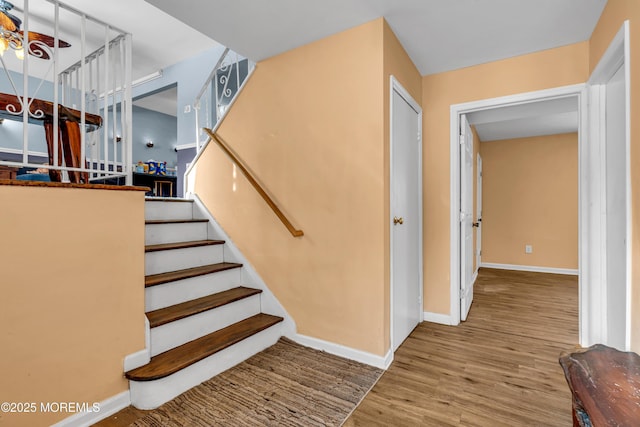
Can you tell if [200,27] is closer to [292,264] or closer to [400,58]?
[400,58]

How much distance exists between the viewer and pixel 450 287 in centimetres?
283

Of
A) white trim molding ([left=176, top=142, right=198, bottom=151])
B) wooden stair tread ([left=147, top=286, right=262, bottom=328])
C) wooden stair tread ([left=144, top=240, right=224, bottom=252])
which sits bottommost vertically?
wooden stair tread ([left=147, top=286, right=262, bottom=328])

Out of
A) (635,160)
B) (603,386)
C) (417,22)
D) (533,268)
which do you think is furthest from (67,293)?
(533,268)

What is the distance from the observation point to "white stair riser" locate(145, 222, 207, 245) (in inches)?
97.1

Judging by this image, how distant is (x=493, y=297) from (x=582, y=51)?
2.62m

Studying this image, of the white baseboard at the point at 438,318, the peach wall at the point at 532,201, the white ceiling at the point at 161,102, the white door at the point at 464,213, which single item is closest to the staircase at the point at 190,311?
the white baseboard at the point at 438,318

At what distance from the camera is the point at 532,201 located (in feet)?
17.0

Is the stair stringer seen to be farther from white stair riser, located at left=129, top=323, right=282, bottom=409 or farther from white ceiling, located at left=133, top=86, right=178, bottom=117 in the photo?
white ceiling, located at left=133, top=86, right=178, bottom=117

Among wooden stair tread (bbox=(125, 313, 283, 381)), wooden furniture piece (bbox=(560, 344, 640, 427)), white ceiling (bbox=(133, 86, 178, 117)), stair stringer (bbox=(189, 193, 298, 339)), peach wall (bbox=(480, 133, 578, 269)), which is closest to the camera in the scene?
wooden furniture piece (bbox=(560, 344, 640, 427))

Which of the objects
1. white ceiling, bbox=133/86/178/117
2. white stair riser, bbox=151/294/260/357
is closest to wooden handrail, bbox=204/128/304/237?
white stair riser, bbox=151/294/260/357

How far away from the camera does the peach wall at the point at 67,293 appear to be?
136 centimetres

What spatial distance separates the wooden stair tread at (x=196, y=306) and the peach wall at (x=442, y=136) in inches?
64.1

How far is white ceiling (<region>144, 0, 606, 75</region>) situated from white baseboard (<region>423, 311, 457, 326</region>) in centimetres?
228

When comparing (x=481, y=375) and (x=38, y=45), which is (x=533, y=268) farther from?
(x=38, y=45)
